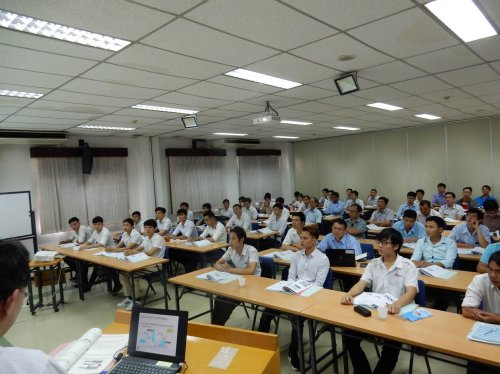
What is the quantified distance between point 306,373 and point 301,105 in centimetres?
405

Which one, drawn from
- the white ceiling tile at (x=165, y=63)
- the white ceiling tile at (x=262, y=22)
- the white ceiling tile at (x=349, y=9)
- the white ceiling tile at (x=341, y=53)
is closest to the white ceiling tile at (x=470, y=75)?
the white ceiling tile at (x=341, y=53)

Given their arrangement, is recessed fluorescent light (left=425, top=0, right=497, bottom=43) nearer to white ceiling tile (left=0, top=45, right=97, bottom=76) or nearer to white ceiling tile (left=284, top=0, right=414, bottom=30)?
white ceiling tile (left=284, top=0, right=414, bottom=30)

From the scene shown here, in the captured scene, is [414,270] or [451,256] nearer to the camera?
[414,270]

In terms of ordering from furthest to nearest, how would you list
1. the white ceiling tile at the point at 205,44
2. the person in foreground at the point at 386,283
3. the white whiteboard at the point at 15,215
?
the white whiteboard at the point at 15,215
the person in foreground at the point at 386,283
the white ceiling tile at the point at 205,44

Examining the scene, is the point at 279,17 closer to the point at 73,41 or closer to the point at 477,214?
the point at 73,41

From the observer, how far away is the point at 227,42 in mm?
2727

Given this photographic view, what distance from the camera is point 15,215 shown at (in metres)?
6.71

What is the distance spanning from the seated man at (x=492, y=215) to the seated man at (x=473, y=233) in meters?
0.60

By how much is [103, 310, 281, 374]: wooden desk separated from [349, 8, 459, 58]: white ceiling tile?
239cm

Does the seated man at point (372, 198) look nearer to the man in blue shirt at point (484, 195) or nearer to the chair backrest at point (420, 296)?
the man in blue shirt at point (484, 195)

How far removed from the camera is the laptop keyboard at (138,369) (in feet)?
5.61

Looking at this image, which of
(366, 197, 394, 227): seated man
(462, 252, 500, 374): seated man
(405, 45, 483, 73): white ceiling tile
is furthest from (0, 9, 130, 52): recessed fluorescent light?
(366, 197, 394, 227): seated man

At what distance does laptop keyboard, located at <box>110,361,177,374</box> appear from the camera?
1.71 meters

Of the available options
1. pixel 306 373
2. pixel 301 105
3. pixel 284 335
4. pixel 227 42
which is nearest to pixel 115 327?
pixel 306 373
